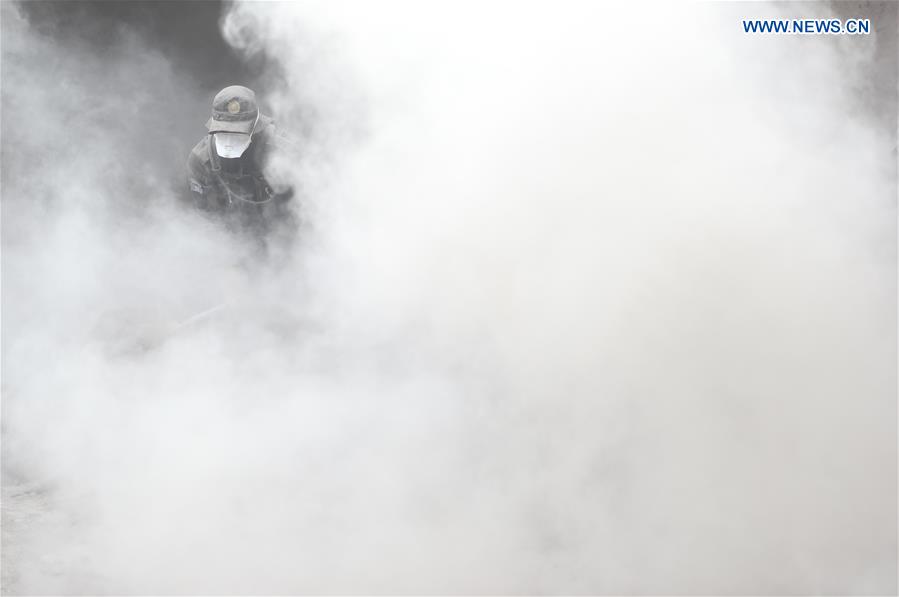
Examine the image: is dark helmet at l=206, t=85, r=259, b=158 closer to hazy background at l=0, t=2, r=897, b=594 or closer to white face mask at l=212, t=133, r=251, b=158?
white face mask at l=212, t=133, r=251, b=158

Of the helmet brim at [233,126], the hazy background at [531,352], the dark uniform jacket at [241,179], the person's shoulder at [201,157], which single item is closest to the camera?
the hazy background at [531,352]

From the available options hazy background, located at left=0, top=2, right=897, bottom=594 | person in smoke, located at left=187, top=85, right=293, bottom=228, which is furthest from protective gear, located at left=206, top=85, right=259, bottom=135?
hazy background, located at left=0, top=2, right=897, bottom=594

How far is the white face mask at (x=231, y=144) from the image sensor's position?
4973mm

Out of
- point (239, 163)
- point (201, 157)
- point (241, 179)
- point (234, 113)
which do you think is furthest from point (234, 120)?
point (201, 157)

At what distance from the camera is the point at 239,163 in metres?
5.09

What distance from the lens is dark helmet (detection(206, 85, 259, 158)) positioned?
493 cm

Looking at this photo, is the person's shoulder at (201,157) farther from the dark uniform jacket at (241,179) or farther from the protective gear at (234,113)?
the protective gear at (234,113)

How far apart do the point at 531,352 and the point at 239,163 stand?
6.42 ft

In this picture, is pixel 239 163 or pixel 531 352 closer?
pixel 531 352

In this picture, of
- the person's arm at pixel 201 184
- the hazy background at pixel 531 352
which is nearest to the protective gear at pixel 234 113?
the hazy background at pixel 531 352

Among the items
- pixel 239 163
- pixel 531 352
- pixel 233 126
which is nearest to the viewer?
pixel 531 352

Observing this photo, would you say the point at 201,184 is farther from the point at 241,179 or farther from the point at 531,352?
the point at 531,352

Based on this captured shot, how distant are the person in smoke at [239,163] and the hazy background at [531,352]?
17cm

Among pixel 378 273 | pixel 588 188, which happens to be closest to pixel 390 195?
pixel 378 273
